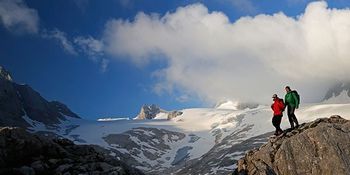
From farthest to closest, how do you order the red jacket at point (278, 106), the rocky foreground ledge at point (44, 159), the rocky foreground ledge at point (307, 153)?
the red jacket at point (278, 106) → the rocky foreground ledge at point (307, 153) → the rocky foreground ledge at point (44, 159)

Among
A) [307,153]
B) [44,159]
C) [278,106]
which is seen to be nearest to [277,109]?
[278,106]

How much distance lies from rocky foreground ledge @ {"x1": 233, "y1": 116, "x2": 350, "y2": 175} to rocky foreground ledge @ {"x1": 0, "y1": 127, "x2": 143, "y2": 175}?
10.9 m

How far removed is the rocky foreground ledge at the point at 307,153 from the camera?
133 feet

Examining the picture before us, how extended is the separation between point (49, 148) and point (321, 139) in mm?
22969

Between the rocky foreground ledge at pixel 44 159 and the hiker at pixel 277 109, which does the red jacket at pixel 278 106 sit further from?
the rocky foreground ledge at pixel 44 159

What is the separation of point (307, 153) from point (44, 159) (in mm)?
21756

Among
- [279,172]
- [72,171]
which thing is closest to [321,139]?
[279,172]

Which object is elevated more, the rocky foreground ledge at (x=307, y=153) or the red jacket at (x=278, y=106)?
the red jacket at (x=278, y=106)

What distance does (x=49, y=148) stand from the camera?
4059cm

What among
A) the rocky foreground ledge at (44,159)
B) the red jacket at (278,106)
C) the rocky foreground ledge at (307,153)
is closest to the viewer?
the rocky foreground ledge at (44,159)

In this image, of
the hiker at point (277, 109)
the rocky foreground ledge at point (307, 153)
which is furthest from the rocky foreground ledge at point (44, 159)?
the hiker at point (277, 109)

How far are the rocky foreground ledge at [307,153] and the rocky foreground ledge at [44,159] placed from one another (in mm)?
10916

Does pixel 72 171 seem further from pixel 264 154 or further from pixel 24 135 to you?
pixel 264 154

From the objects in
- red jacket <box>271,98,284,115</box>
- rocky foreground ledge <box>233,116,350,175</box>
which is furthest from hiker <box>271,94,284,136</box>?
rocky foreground ledge <box>233,116,350,175</box>
